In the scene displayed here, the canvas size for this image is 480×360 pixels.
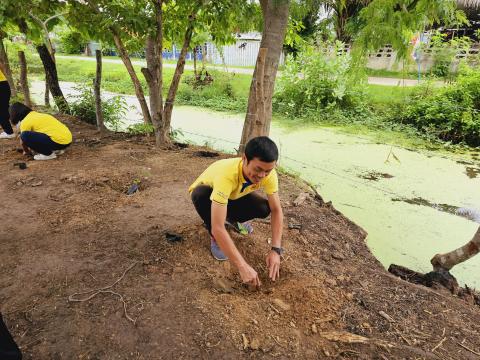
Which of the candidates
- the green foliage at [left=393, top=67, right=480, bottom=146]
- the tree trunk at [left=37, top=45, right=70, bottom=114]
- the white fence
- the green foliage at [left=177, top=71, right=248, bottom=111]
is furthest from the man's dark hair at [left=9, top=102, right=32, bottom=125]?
the white fence

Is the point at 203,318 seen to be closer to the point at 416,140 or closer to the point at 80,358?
the point at 80,358

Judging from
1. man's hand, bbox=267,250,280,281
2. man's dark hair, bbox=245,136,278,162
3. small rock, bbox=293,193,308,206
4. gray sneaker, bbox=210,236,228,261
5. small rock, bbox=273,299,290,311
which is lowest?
small rock, bbox=273,299,290,311

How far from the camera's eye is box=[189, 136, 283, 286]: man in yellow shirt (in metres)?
1.53

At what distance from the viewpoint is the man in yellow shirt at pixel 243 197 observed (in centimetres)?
153

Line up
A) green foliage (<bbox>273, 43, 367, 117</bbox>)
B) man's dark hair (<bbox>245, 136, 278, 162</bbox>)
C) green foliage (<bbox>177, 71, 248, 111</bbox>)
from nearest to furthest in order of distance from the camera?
1. man's dark hair (<bbox>245, 136, 278, 162</bbox>)
2. green foliage (<bbox>273, 43, 367, 117</bbox>)
3. green foliage (<bbox>177, 71, 248, 111</bbox>)

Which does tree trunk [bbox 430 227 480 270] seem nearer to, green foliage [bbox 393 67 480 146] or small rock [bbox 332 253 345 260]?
small rock [bbox 332 253 345 260]

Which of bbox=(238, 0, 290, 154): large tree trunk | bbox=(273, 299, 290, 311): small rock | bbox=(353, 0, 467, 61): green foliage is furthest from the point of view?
bbox=(238, 0, 290, 154): large tree trunk

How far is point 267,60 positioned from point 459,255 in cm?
227

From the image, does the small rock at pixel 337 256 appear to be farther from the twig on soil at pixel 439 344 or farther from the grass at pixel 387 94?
the grass at pixel 387 94

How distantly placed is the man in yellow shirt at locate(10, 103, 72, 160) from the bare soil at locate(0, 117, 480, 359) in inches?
32.5

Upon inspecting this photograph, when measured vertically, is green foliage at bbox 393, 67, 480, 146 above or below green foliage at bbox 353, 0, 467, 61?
below

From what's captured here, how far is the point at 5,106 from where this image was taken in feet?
14.1

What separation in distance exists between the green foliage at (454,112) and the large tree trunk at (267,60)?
4.02m

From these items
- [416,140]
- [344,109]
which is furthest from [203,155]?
[344,109]
